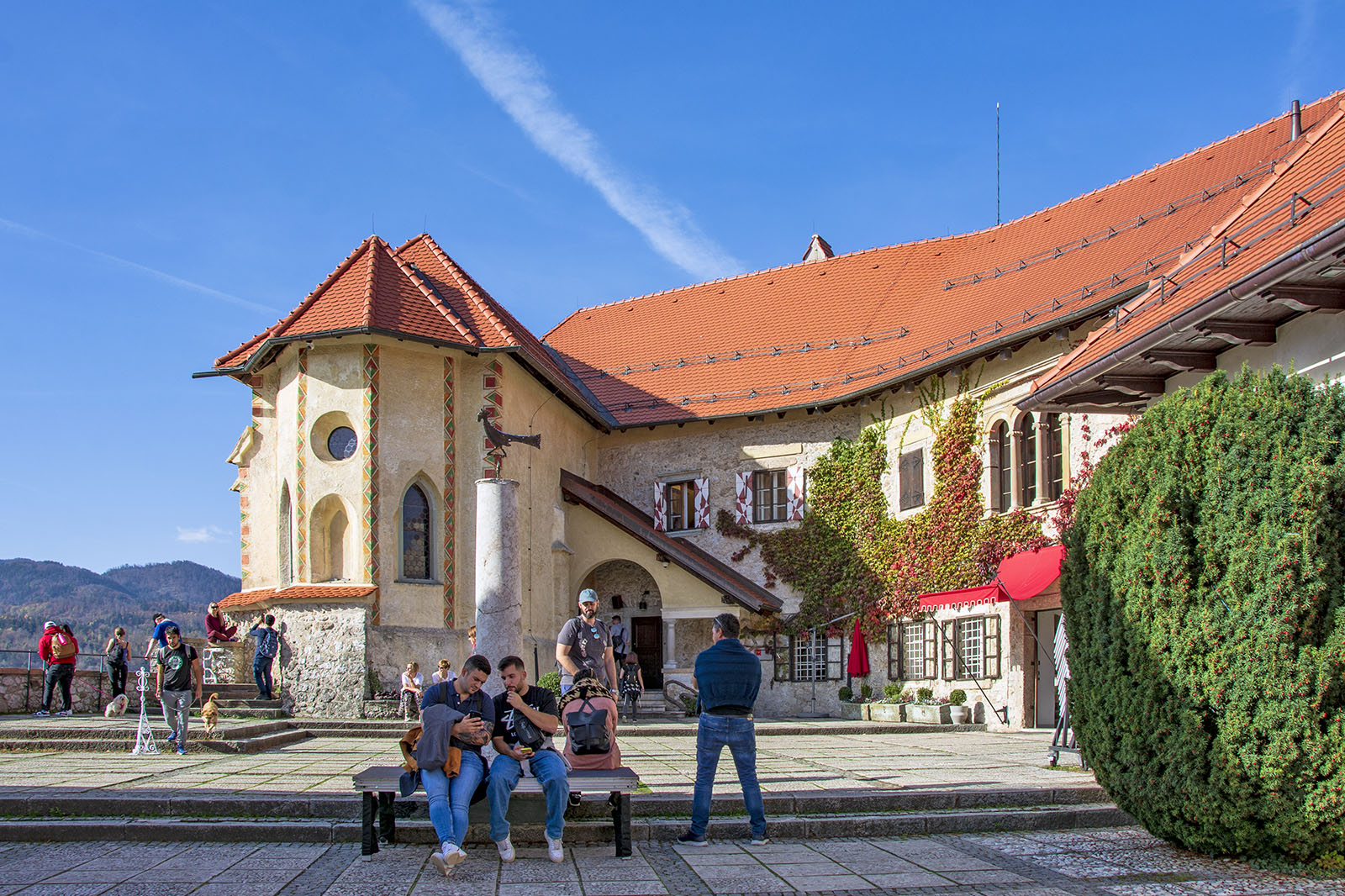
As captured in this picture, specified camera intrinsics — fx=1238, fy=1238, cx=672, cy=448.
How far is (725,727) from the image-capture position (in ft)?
27.8

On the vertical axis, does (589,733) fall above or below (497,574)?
below

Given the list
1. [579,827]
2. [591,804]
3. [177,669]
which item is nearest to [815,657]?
[177,669]

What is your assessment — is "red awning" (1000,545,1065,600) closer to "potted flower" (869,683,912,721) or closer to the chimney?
"potted flower" (869,683,912,721)

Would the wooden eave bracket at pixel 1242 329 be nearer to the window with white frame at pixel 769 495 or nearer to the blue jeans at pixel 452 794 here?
the blue jeans at pixel 452 794

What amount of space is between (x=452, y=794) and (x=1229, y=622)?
4.94 metres

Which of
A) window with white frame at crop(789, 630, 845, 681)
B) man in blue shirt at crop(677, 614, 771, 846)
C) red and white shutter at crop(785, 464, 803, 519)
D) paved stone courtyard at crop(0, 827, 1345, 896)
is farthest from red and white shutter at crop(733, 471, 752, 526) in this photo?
man in blue shirt at crop(677, 614, 771, 846)

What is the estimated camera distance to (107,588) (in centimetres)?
16875

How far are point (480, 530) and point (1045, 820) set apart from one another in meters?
6.27

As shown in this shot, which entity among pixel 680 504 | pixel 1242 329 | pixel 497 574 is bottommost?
pixel 497 574

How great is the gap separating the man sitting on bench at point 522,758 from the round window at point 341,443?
14.8 meters

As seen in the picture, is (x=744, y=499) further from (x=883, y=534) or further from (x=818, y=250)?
(x=818, y=250)

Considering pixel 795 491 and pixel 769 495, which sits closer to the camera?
pixel 795 491

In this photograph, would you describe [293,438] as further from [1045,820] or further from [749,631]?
[1045,820]

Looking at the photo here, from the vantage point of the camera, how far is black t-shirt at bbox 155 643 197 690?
1401 cm
